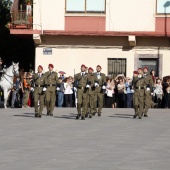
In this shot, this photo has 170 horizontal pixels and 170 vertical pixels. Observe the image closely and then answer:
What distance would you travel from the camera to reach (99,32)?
43344 millimetres

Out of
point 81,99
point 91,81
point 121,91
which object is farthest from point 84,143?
point 121,91

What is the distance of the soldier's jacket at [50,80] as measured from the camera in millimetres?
32250

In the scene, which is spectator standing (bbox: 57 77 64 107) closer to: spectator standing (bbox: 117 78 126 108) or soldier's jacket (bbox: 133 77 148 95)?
spectator standing (bbox: 117 78 126 108)

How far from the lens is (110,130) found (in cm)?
2556

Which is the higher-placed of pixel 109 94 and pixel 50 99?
pixel 109 94

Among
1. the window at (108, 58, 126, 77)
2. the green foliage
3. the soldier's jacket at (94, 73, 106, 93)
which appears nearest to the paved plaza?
the soldier's jacket at (94, 73, 106, 93)

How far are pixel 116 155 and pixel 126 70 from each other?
25715 mm

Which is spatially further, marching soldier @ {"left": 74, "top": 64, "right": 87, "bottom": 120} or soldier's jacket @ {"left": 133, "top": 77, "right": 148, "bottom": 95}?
soldier's jacket @ {"left": 133, "top": 77, "right": 148, "bottom": 95}

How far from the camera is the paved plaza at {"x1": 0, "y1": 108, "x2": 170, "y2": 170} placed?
1664 centimetres

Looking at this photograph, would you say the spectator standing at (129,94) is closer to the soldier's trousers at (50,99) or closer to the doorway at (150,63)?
the doorway at (150,63)

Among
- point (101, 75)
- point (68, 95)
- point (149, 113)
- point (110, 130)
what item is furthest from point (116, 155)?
point (68, 95)

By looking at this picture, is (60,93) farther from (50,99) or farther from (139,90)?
(139,90)

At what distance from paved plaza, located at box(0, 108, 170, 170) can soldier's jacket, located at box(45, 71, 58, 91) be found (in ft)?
3.48

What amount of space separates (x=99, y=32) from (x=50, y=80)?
37.3ft
